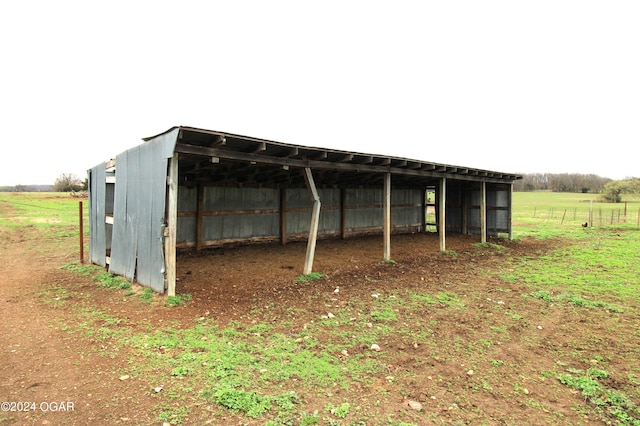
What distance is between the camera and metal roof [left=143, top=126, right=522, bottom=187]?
5.89 meters

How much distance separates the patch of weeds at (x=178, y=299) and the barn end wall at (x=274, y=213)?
179 inches

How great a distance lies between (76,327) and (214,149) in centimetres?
352

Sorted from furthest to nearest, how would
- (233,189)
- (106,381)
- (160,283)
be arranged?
1. (233,189)
2. (160,283)
3. (106,381)

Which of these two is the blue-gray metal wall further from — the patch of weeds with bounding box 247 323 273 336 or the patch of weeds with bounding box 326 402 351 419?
the patch of weeds with bounding box 326 402 351 419

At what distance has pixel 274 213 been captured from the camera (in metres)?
12.2

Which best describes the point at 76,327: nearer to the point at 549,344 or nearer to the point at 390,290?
the point at 390,290

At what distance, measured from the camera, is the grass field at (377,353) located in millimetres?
2951

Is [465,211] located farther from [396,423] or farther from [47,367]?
[47,367]

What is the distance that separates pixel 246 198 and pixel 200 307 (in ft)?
20.4

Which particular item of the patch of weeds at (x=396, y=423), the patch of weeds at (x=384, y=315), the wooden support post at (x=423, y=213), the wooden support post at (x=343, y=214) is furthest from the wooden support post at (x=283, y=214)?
the patch of weeds at (x=396, y=423)

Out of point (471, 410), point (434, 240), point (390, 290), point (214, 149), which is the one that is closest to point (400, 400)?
point (471, 410)

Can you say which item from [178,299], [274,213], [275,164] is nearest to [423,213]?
[274,213]

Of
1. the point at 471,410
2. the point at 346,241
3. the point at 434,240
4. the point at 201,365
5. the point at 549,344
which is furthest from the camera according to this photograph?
the point at 434,240

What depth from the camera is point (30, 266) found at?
28.8 feet
